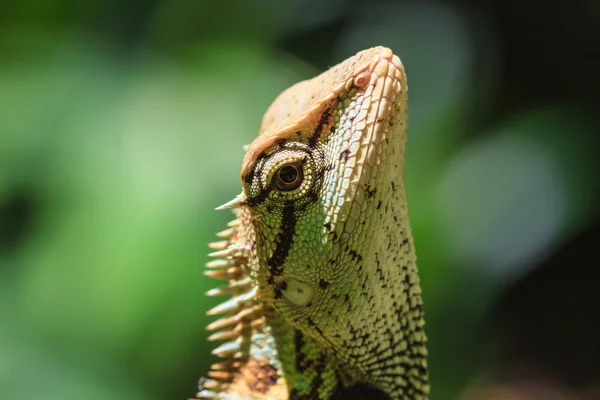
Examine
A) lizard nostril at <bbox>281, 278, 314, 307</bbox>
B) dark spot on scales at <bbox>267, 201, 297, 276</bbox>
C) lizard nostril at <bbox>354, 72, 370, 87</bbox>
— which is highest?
lizard nostril at <bbox>354, 72, 370, 87</bbox>

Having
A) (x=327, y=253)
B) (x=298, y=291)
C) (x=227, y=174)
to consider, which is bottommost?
Result: (x=298, y=291)

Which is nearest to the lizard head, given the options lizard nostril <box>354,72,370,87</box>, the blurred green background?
lizard nostril <box>354,72,370,87</box>

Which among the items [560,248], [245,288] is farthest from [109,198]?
[560,248]

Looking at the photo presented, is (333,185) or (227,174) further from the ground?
(227,174)

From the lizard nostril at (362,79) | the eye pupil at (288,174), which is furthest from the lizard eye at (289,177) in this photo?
the lizard nostril at (362,79)

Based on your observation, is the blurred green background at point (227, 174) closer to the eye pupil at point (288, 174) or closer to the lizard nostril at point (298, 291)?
the lizard nostril at point (298, 291)

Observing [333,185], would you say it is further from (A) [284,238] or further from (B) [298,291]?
(B) [298,291]

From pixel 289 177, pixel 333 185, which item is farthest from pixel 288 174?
pixel 333 185

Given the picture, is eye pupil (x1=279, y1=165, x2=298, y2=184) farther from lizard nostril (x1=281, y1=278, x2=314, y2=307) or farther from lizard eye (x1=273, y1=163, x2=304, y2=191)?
lizard nostril (x1=281, y1=278, x2=314, y2=307)

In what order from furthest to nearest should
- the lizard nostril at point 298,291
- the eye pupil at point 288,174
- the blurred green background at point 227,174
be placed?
the blurred green background at point 227,174
the lizard nostril at point 298,291
the eye pupil at point 288,174
